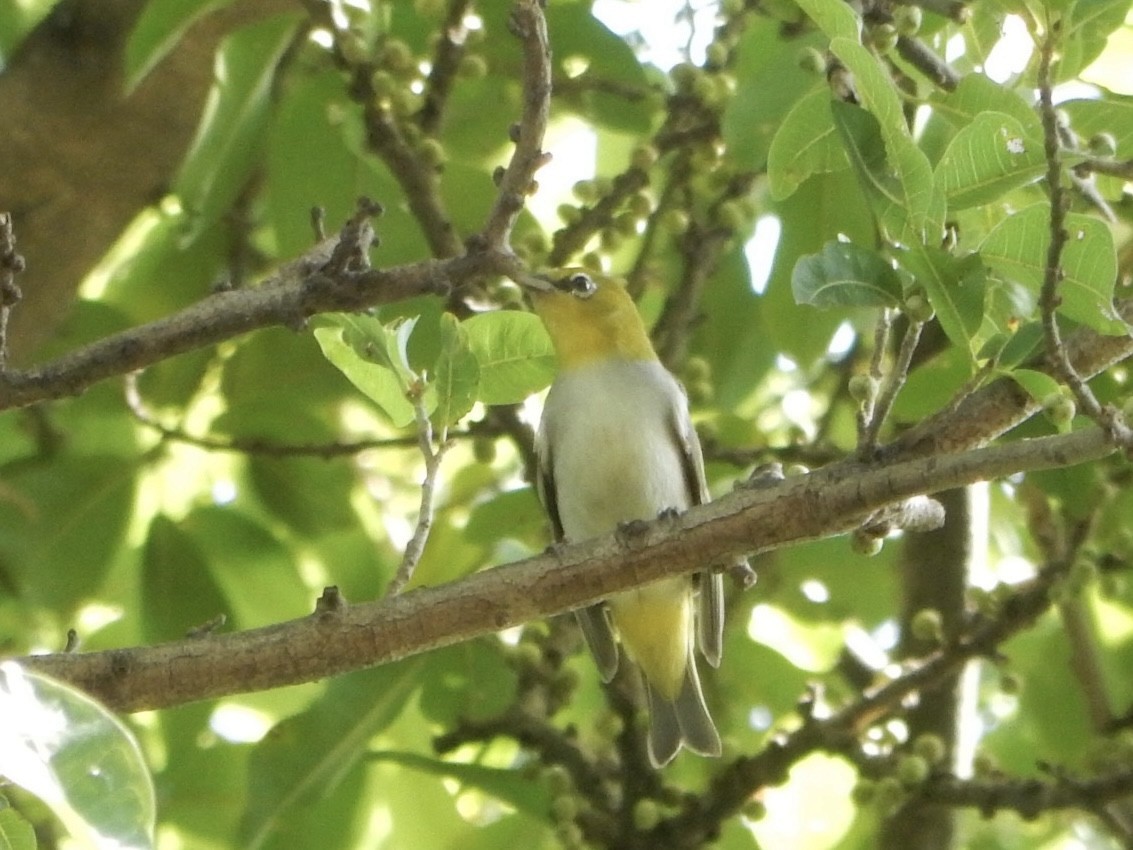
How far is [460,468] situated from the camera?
448 cm

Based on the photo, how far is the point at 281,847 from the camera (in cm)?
323

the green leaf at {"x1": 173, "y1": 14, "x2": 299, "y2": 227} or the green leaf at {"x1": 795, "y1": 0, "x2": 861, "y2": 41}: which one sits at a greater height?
the green leaf at {"x1": 173, "y1": 14, "x2": 299, "y2": 227}

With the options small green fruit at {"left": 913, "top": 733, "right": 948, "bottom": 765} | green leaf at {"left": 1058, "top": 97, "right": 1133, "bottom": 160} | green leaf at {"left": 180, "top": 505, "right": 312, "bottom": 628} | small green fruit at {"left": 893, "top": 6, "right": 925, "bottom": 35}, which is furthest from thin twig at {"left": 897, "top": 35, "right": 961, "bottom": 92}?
green leaf at {"left": 180, "top": 505, "right": 312, "bottom": 628}

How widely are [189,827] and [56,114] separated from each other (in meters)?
1.76

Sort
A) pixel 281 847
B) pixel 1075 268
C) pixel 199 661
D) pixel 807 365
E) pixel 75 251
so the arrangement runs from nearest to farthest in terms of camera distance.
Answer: pixel 1075 268
pixel 199 661
pixel 281 847
pixel 807 365
pixel 75 251

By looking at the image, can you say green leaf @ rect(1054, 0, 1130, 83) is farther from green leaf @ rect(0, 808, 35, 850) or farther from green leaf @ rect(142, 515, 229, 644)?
green leaf @ rect(142, 515, 229, 644)

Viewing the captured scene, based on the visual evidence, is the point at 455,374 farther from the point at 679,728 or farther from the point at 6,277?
the point at 679,728

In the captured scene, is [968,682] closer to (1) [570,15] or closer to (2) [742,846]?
(2) [742,846]

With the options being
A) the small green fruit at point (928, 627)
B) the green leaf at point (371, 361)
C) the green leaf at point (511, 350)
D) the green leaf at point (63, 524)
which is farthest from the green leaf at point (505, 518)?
the green leaf at point (371, 361)

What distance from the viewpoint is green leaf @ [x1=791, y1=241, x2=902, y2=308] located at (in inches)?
77.7

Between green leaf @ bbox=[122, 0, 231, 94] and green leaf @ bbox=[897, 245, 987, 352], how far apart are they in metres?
1.77

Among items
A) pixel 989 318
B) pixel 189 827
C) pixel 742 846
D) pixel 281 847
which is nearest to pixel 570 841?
pixel 742 846

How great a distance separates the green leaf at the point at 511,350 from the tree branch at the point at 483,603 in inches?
12.6

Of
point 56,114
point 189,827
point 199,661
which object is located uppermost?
point 56,114
